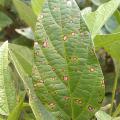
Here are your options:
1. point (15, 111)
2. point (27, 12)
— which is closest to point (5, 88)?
point (15, 111)

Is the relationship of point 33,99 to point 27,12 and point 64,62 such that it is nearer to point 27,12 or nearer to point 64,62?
point 64,62

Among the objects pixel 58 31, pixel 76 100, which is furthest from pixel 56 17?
pixel 76 100

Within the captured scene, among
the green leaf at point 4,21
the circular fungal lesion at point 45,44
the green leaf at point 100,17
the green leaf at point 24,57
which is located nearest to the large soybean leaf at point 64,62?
the circular fungal lesion at point 45,44

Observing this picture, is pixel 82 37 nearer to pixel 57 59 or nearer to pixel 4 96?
pixel 57 59

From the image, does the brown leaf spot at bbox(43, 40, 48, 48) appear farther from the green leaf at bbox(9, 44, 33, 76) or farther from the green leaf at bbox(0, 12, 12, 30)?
the green leaf at bbox(0, 12, 12, 30)

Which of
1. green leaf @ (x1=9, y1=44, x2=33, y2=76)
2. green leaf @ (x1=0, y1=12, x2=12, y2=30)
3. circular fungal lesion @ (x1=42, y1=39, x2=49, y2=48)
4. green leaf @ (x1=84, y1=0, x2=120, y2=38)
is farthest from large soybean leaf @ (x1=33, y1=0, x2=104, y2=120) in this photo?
green leaf @ (x1=0, y1=12, x2=12, y2=30)

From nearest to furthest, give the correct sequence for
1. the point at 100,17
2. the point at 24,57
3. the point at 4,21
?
the point at 100,17, the point at 24,57, the point at 4,21

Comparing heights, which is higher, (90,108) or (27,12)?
(27,12)

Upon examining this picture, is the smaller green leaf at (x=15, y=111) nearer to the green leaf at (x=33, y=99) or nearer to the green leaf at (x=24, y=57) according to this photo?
the green leaf at (x=33, y=99)
